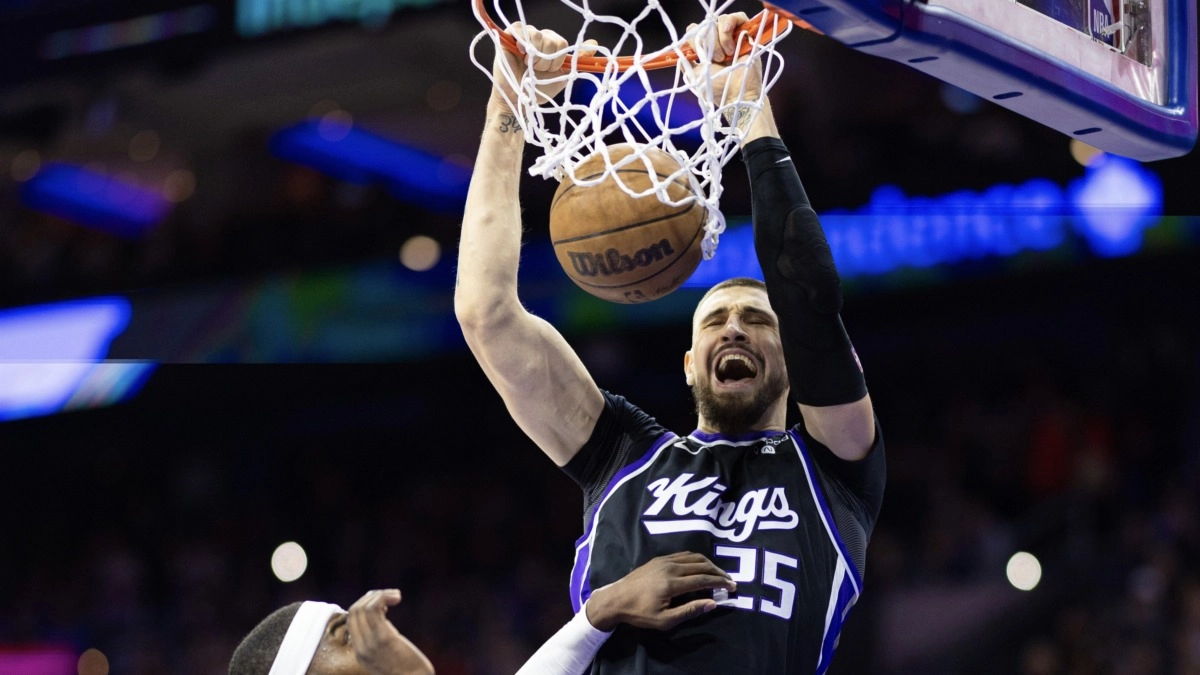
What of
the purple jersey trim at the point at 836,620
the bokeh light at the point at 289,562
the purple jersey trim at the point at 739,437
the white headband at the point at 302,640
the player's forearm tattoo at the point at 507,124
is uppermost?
the player's forearm tattoo at the point at 507,124

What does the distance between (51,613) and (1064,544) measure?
678cm

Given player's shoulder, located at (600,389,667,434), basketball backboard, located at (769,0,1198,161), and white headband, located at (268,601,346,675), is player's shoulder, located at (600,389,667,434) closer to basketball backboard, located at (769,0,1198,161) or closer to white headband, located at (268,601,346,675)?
white headband, located at (268,601,346,675)

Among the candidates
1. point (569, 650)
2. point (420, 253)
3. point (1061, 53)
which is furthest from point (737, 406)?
point (420, 253)

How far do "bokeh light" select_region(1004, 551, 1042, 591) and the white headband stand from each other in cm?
540

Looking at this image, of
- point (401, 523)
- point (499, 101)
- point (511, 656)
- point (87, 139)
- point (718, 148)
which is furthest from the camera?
point (87, 139)

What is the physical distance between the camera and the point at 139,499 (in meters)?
9.63

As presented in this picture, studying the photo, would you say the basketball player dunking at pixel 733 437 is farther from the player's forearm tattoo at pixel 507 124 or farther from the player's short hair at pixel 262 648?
the player's short hair at pixel 262 648

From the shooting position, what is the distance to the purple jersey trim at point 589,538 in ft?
10.2

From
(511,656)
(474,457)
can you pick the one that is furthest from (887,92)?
(511,656)

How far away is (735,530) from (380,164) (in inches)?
271

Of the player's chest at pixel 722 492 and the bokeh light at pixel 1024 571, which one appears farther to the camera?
the bokeh light at pixel 1024 571

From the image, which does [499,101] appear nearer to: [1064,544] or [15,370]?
[1064,544]

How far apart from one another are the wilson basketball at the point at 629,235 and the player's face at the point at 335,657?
100 cm

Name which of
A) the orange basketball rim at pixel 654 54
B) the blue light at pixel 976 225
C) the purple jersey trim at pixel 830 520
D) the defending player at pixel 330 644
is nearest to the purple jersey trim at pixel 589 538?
the purple jersey trim at pixel 830 520
